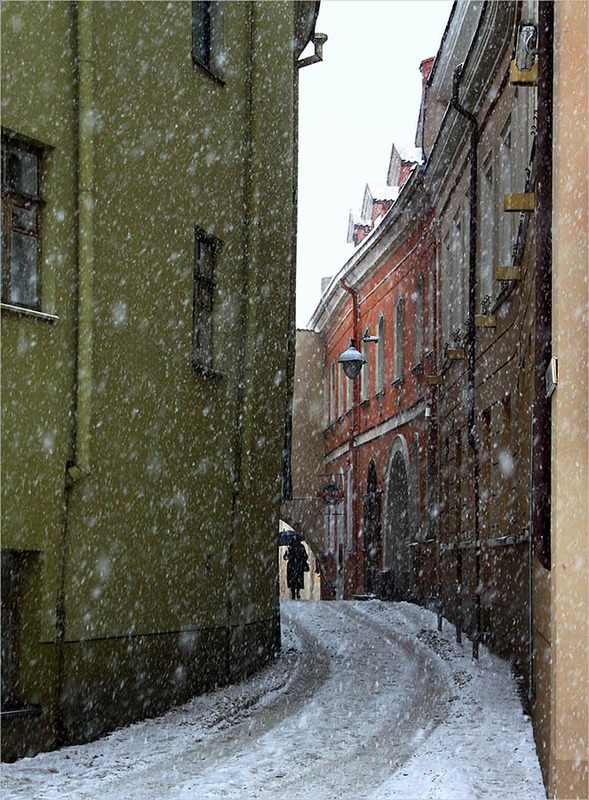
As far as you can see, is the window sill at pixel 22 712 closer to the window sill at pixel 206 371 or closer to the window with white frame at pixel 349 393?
the window sill at pixel 206 371

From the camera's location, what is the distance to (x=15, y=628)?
1007 centimetres

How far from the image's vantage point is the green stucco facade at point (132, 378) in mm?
10156

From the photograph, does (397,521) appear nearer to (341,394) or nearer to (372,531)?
(372,531)

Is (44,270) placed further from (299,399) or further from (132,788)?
(299,399)

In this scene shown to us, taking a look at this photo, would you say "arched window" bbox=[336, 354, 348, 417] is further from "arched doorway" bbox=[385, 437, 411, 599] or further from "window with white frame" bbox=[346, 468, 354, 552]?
"arched doorway" bbox=[385, 437, 411, 599]

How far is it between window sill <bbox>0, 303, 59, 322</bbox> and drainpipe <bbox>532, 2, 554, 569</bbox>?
13.1ft

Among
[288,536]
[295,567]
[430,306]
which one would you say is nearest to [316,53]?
[430,306]

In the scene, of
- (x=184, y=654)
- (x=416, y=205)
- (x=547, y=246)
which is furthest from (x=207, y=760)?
(x=416, y=205)

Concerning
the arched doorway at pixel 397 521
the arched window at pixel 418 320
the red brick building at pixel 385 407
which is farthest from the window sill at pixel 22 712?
the arched doorway at pixel 397 521

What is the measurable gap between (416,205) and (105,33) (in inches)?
543

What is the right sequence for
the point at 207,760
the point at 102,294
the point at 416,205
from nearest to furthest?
the point at 207,760 < the point at 102,294 < the point at 416,205

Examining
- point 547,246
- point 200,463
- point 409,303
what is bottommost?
point 200,463

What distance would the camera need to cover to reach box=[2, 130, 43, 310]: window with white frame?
10219 mm

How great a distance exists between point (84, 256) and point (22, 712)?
3.65 metres
